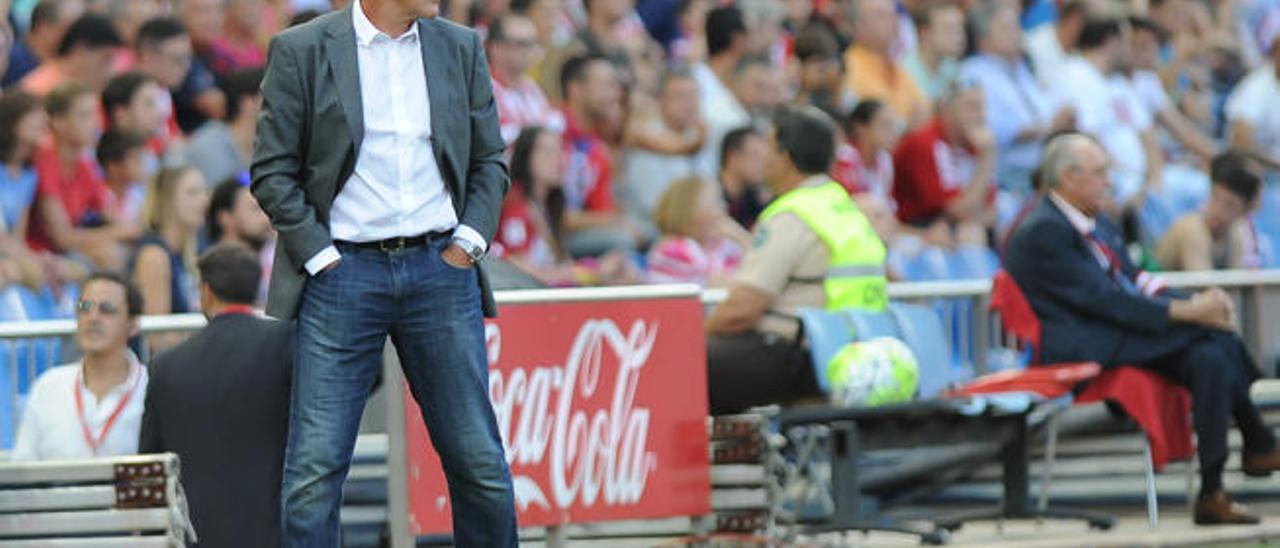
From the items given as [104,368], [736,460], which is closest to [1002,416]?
[736,460]

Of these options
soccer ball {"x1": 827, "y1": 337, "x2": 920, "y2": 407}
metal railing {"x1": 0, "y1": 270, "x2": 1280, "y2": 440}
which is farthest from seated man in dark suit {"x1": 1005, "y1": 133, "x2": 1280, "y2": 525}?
soccer ball {"x1": 827, "y1": 337, "x2": 920, "y2": 407}

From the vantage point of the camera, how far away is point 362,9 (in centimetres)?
856

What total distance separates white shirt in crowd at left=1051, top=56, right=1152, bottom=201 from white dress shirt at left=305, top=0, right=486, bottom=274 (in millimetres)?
11806

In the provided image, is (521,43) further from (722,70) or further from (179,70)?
(722,70)

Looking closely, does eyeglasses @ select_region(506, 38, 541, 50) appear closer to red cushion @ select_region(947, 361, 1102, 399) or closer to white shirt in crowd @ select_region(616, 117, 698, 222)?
white shirt in crowd @ select_region(616, 117, 698, 222)

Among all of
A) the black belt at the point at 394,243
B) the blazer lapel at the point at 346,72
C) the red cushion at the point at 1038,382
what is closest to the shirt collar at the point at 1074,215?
the red cushion at the point at 1038,382

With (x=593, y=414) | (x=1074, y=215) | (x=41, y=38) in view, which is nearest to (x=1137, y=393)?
(x=1074, y=215)

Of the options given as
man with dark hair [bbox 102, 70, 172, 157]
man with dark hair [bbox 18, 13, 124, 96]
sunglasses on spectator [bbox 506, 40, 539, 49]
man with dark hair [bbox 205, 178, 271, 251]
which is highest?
sunglasses on spectator [bbox 506, 40, 539, 49]

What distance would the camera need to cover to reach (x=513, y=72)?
1641cm

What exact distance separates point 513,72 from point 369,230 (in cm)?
800

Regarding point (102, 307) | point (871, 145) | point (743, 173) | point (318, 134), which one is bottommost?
point (102, 307)

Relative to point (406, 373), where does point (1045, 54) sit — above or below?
above

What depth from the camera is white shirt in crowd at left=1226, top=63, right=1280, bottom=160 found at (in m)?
20.7

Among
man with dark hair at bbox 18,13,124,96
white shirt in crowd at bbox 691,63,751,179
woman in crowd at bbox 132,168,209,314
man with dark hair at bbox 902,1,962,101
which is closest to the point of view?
woman in crowd at bbox 132,168,209,314
